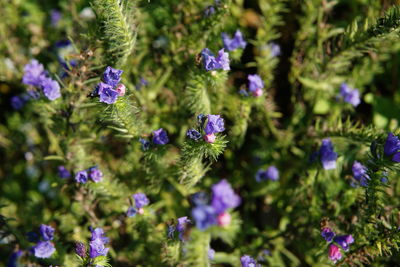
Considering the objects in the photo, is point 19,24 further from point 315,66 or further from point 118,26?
point 315,66

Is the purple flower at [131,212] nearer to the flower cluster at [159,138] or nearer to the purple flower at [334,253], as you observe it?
the flower cluster at [159,138]

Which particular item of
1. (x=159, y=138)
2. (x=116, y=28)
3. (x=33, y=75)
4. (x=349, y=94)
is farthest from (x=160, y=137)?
(x=349, y=94)

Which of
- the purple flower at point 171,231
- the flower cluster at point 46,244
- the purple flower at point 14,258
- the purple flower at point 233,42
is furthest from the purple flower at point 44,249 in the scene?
the purple flower at point 233,42

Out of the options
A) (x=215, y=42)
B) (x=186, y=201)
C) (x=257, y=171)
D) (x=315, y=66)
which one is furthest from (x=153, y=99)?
(x=315, y=66)

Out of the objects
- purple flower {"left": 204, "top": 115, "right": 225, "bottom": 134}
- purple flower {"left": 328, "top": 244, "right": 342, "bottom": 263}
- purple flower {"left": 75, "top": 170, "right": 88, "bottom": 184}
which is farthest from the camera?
purple flower {"left": 75, "top": 170, "right": 88, "bottom": 184}

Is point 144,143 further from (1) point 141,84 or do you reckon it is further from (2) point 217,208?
(2) point 217,208

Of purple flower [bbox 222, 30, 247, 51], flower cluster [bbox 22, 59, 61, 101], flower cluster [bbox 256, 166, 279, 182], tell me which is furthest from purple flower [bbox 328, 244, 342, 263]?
flower cluster [bbox 22, 59, 61, 101]

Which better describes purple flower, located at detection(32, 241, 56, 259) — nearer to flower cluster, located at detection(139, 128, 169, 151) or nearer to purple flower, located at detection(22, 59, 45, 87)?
flower cluster, located at detection(139, 128, 169, 151)
